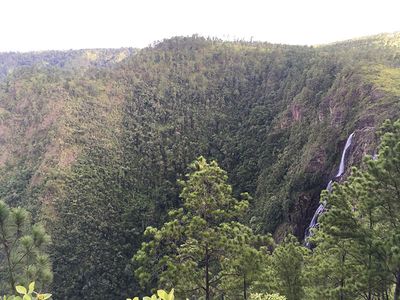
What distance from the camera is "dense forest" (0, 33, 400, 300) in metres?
10.8

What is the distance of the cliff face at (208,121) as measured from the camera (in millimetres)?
42031

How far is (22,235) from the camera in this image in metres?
12.2

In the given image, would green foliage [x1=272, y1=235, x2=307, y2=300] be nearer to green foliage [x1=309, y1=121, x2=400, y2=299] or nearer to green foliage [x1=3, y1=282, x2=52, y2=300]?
green foliage [x1=309, y1=121, x2=400, y2=299]

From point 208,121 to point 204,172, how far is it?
5619cm

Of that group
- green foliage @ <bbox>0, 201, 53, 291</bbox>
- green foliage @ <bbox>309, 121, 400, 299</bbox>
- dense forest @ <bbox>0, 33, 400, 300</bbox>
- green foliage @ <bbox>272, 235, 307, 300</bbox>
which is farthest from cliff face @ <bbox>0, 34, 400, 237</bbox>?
green foliage @ <bbox>0, 201, 53, 291</bbox>

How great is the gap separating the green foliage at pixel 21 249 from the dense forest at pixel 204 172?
0.14ft

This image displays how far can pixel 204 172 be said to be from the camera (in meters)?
10.6

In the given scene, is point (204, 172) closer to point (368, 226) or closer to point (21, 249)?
→ point (368, 226)

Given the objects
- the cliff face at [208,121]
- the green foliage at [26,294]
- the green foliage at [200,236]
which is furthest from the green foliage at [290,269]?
the cliff face at [208,121]

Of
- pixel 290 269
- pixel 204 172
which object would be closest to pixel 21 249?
pixel 204 172

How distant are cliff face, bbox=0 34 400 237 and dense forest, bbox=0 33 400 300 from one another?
233mm

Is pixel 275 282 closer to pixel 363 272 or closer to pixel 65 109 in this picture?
pixel 363 272

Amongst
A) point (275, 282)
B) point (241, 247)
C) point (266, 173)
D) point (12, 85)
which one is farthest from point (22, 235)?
point (12, 85)

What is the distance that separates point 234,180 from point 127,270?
62.1ft
